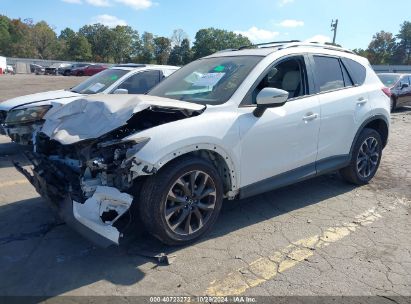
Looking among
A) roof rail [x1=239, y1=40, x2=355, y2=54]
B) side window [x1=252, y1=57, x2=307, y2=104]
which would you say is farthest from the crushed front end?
roof rail [x1=239, y1=40, x2=355, y2=54]

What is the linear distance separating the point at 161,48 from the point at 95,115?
359 feet

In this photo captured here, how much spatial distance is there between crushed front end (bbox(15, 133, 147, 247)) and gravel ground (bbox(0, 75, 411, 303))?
368 mm

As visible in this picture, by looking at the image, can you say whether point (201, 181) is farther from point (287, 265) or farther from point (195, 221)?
point (287, 265)

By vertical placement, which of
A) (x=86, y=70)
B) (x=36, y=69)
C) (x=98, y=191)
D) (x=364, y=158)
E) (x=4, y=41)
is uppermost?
(x=4, y=41)

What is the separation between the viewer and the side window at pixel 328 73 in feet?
16.0

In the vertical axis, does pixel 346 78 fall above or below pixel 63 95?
→ above

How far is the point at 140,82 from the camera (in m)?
7.82

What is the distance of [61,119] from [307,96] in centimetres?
279

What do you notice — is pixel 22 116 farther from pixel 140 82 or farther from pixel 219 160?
pixel 219 160

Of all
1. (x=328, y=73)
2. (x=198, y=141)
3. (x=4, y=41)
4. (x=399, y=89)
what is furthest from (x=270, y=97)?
(x=4, y=41)

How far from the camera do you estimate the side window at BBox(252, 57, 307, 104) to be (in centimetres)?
455

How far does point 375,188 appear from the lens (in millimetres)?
5609

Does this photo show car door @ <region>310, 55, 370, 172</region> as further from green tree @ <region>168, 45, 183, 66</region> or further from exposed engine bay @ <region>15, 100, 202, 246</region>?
green tree @ <region>168, 45, 183, 66</region>

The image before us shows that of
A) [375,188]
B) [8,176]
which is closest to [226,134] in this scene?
[375,188]
